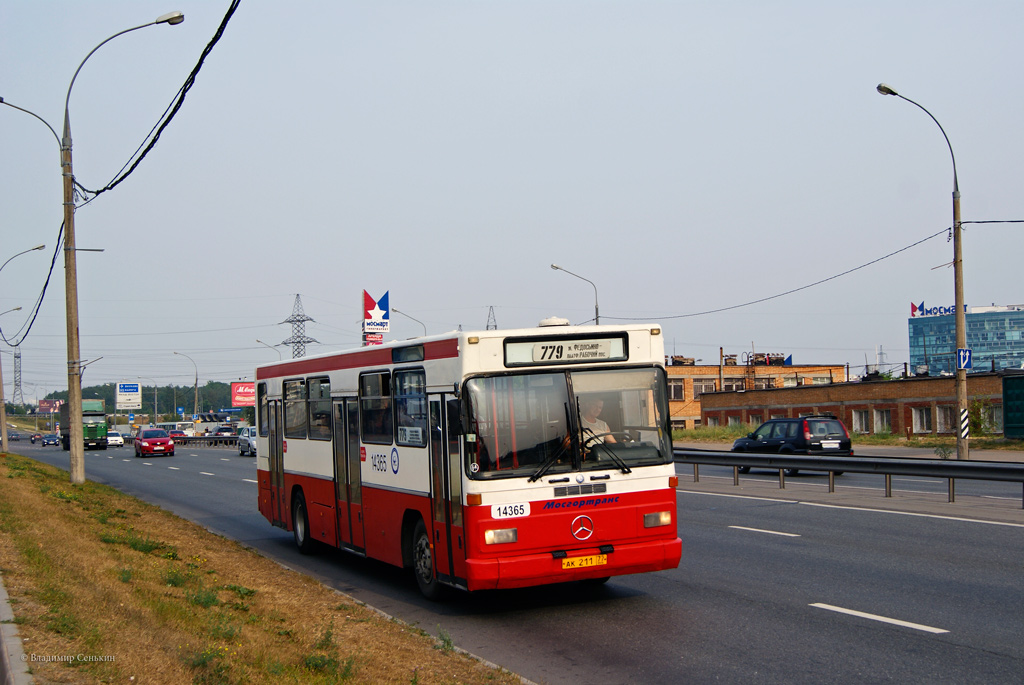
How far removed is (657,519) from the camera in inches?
366

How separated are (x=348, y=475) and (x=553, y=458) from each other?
4039 mm

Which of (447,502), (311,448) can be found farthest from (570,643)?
(311,448)

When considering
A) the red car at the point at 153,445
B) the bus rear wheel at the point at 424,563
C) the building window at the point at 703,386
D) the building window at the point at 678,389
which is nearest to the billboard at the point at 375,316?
the red car at the point at 153,445

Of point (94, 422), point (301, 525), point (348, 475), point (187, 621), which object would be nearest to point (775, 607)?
point (187, 621)

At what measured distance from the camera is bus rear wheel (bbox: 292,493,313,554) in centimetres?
1398

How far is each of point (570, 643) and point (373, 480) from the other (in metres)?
3.92

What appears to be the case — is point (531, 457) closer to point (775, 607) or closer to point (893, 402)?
point (775, 607)

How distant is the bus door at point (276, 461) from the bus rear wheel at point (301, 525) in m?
0.42

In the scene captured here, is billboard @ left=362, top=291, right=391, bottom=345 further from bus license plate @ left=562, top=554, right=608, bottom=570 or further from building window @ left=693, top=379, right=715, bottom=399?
building window @ left=693, top=379, right=715, bottom=399

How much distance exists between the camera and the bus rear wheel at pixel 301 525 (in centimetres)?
1398

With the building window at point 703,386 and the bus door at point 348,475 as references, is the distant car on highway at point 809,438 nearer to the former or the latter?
the bus door at point 348,475

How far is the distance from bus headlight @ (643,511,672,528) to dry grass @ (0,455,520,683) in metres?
2.46

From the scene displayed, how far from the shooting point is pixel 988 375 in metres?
49.6

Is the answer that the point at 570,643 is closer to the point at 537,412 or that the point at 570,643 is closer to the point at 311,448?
the point at 537,412
